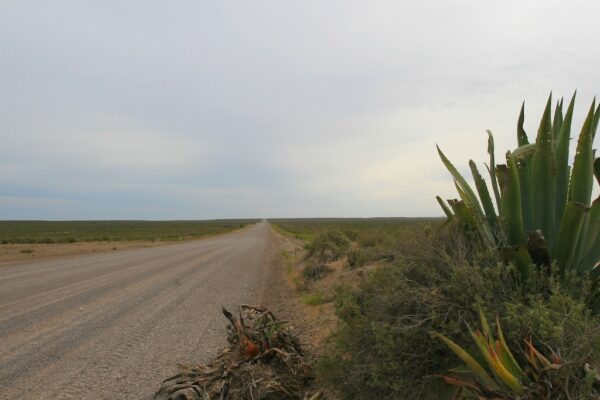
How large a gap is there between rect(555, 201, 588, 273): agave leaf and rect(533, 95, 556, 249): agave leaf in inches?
6.8

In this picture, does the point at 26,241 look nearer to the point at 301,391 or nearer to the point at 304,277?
the point at 304,277

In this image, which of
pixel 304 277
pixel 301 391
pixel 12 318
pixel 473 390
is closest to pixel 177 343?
pixel 301 391

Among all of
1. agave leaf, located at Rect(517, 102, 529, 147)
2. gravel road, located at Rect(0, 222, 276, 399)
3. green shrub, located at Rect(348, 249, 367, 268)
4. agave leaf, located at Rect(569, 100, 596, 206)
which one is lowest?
gravel road, located at Rect(0, 222, 276, 399)

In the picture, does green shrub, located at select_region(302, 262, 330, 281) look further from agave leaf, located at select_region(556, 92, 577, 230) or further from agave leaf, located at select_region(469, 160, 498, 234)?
agave leaf, located at select_region(556, 92, 577, 230)

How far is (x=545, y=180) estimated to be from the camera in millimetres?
3248

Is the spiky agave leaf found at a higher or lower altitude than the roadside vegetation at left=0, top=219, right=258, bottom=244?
higher

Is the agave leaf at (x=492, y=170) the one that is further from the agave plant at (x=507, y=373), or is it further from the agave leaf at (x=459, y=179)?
the agave plant at (x=507, y=373)

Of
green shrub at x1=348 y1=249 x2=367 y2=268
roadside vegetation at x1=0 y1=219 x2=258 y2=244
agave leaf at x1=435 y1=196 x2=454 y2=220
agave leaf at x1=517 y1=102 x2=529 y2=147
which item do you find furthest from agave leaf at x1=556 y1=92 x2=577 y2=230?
roadside vegetation at x1=0 y1=219 x2=258 y2=244

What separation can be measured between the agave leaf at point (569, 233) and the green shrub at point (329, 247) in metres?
10.1

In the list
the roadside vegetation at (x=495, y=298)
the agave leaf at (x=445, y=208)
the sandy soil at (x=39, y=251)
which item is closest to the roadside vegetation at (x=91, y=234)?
the sandy soil at (x=39, y=251)

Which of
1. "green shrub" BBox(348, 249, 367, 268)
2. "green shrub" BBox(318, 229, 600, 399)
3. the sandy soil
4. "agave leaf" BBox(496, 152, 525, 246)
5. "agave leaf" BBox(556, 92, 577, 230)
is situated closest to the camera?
"green shrub" BBox(318, 229, 600, 399)

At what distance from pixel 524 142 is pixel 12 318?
8.34 m

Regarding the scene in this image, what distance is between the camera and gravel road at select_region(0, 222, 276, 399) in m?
4.71

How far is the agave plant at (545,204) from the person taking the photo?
2957mm
